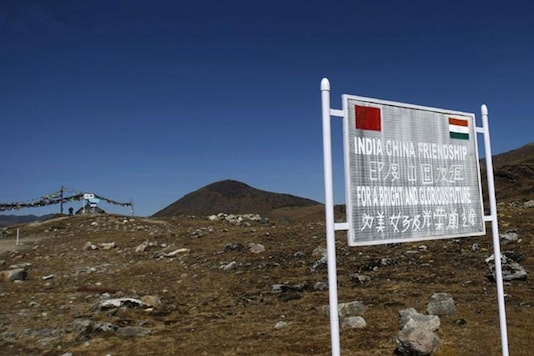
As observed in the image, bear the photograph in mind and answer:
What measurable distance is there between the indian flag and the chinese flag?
1220 mm

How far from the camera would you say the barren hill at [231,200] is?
291 feet

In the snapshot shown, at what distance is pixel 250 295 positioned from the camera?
10.7m

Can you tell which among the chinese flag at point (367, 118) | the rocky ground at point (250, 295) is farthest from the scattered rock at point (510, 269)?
the chinese flag at point (367, 118)

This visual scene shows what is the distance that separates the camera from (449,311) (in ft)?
26.2

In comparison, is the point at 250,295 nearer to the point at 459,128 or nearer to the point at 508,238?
the point at 459,128

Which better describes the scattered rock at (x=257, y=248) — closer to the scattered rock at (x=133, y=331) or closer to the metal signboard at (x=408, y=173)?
the scattered rock at (x=133, y=331)

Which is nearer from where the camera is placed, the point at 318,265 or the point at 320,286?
the point at 320,286

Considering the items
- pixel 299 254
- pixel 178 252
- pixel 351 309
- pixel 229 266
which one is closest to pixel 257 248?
pixel 299 254

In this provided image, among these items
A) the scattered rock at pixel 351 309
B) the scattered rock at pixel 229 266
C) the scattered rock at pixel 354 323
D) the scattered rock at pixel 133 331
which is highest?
the scattered rock at pixel 229 266

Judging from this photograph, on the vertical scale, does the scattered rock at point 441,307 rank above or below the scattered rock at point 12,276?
below

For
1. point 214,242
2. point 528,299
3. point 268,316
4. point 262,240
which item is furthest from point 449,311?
point 214,242

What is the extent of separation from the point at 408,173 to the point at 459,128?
3.78 feet

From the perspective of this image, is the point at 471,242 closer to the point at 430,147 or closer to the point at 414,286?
the point at 414,286

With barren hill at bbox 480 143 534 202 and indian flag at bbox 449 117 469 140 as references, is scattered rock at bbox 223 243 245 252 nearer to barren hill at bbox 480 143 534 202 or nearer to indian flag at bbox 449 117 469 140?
indian flag at bbox 449 117 469 140
